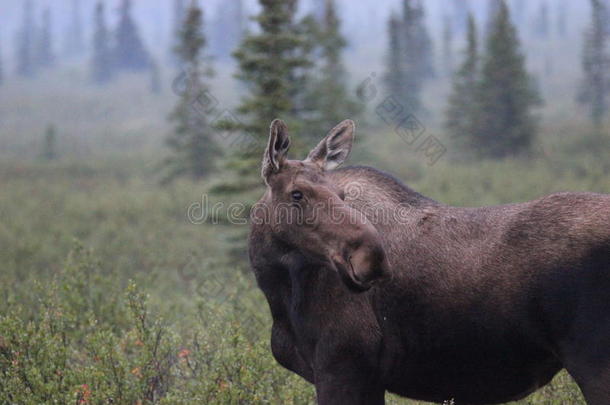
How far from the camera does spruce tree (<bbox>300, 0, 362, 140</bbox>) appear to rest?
→ 22.1 m

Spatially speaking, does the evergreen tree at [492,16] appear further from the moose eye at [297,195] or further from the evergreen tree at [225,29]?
the evergreen tree at [225,29]

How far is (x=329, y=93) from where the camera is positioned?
2820 cm

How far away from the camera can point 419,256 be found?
437 centimetres

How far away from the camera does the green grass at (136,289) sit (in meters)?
5.86

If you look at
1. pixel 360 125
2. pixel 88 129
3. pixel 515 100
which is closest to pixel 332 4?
pixel 360 125

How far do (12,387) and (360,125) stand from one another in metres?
29.5

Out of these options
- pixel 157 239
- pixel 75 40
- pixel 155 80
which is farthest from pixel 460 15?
pixel 157 239

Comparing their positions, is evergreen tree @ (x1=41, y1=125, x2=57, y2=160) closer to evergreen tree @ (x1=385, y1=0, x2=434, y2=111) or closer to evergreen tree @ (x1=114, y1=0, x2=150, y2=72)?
evergreen tree @ (x1=385, y1=0, x2=434, y2=111)

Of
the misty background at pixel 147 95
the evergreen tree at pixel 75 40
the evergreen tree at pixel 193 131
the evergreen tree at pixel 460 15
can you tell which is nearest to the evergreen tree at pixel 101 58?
the misty background at pixel 147 95

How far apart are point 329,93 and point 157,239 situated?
11363 mm

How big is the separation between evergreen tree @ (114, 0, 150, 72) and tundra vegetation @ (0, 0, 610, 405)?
2625 centimetres

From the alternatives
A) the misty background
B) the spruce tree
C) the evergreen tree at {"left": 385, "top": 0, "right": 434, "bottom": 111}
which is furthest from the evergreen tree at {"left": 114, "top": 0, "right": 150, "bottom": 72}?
the spruce tree

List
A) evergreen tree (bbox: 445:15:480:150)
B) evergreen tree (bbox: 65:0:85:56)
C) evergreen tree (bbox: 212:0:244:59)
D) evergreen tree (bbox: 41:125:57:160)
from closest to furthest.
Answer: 1. evergreen tree (bbox: 445:15:480:150)
2. evergreen tree (bbox: 41:125:57:160)
3. evergreen tree (bbox: 212:0:244:59)
4. evergreen tree (bbox: 65:0:85:56)

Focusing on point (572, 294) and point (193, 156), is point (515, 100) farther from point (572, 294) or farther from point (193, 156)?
point (572, 294)
